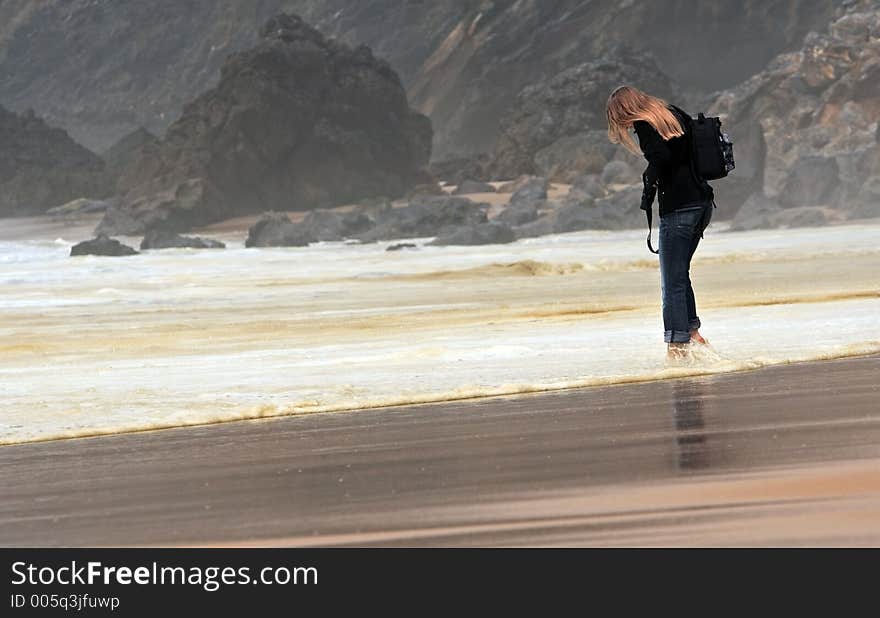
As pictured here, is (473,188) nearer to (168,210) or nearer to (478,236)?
(168,210)

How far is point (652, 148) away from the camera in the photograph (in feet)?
23.6

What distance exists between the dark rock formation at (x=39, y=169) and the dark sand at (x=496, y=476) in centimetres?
5442

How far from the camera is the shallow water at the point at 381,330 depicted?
735 cm

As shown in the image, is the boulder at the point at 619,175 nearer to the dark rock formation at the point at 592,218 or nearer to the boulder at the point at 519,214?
the boulder at the point at 519,214

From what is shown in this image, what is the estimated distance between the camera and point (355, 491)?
429cm

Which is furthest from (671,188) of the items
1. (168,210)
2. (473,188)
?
(473,188)

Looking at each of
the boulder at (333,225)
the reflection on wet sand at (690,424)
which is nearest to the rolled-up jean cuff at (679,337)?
the reflection on wet sand at (690,424)

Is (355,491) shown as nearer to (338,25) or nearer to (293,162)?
(293,162)

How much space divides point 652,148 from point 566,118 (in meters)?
46.6

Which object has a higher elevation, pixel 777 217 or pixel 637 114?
pixel 777 217

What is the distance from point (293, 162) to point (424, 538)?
52239 mm

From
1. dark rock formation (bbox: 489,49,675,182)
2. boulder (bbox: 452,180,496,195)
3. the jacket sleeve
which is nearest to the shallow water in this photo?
the jacket sleeve

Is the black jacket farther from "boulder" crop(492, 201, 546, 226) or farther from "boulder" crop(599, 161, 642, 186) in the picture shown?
"boulder" crop(599, 161, 642, 186)
